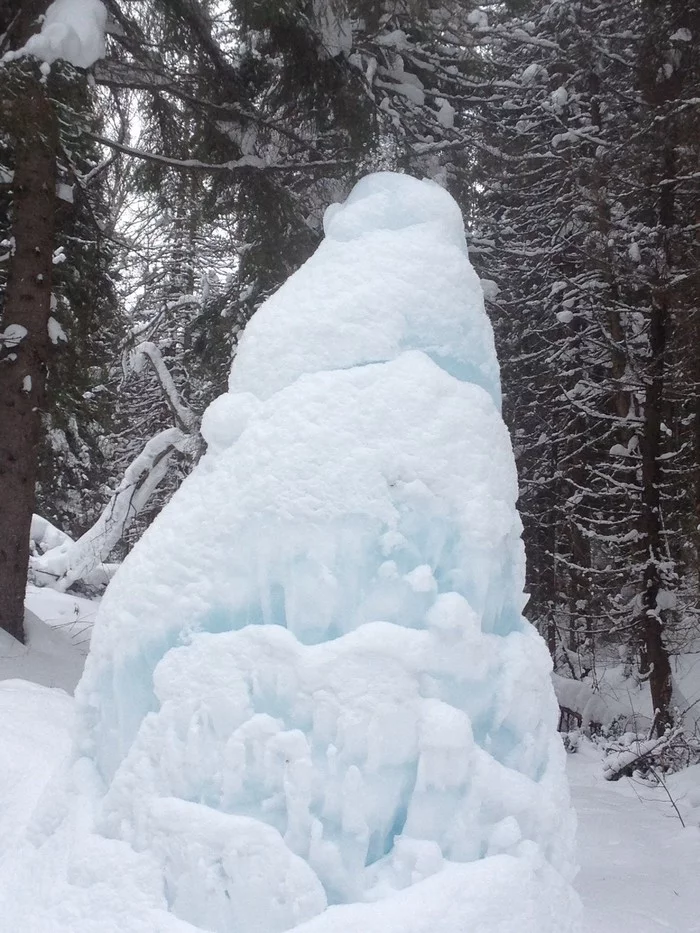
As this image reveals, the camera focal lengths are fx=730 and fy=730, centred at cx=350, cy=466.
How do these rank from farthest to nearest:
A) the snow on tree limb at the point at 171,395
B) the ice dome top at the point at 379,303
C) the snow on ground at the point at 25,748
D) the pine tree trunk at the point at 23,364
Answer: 1. the snow on tree limb at the point at 171,395
2. the pine tree trunk at the point at 23,364
3. the snow on ground at the point at 25,748
4. the ice dome top at the point at 379,303

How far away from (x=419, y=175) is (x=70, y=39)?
Answer: 3.38 meters

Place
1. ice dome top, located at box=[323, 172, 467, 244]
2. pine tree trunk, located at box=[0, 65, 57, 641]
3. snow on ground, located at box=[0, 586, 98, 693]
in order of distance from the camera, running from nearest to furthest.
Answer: ice dome top, located at box=[323, 172, 467, 244], snow on ground, located at box=[0, 586, 98, 693], pine tree trunk, located at box=[0, 65, 57, 641]

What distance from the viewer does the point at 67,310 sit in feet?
24.2

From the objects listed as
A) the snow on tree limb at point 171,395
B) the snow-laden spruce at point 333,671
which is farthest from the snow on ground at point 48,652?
the snow-laden spruce at point 333,671

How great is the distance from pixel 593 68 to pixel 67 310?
7519 millimetres

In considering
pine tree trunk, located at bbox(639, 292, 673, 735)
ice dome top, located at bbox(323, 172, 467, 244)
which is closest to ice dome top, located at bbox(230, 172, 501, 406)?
ice dome top, located at bbox(323, 172, 467, 244)

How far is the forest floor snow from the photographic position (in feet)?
8.05

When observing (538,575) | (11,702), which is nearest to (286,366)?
(11,702)

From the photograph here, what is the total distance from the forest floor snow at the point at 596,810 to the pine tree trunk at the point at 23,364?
739 millimetres

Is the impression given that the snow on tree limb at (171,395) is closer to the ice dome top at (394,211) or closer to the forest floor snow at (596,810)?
the forest floor snow at (596,810)

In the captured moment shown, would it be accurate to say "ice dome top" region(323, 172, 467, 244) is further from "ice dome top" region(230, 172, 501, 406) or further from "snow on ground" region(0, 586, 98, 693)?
"snow on ground" region(0, 586, 98, 693)

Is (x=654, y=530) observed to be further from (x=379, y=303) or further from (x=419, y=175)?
(x=379, y=303)

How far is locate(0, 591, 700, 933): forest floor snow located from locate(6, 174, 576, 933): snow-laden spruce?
49 cm

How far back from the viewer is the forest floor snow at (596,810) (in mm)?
2455
